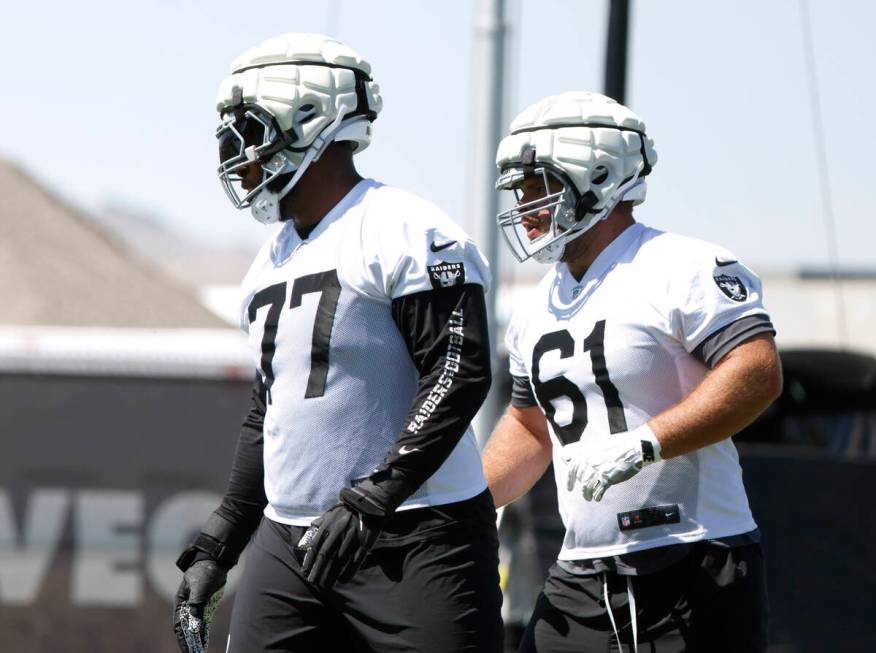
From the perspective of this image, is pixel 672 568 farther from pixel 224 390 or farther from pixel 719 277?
pixel 224 390

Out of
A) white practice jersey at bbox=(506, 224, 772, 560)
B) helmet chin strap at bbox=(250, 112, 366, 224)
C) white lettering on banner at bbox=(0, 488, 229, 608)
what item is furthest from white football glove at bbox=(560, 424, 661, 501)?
white lettering on banner at bbox=(0, 488, 229, 608)

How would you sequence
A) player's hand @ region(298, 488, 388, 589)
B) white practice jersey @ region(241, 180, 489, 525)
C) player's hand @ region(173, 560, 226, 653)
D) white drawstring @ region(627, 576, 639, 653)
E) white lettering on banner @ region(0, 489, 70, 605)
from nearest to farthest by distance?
player's hand @ region(298, 488, 388, 589)
white practice jersey @ region(241, 180, 489, 525)
white drawstring @ region(627, 576, 639, 653)
player's hand @ region(173, 560, 226, 653)
white lettering on banner @ region(0, 489, 70, 605)

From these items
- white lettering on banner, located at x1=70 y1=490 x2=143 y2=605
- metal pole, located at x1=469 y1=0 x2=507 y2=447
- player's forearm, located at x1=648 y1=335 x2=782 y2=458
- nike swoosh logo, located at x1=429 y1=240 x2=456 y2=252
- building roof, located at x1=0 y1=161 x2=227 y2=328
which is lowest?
white lettering on banner, located at x1=70 y1=490 x2=143 y2=605

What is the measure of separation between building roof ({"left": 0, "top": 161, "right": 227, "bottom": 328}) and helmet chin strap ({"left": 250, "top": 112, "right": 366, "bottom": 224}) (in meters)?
20.4

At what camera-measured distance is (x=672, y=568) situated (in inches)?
123

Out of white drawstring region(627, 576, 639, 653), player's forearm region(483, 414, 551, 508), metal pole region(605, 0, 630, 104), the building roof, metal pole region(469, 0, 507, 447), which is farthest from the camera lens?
the building roof

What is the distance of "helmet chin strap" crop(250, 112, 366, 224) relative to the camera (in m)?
3.21

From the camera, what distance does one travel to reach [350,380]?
10.0 feet

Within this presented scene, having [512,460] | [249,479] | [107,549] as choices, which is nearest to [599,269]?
[512,460]

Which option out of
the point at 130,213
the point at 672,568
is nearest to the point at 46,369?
the point at 672,568

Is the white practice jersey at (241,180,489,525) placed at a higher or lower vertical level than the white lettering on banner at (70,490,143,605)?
higher

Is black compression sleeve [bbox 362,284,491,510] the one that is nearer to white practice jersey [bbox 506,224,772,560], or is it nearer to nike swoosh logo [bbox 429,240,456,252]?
nike swoosh logo [bbox 429,240,456,252]

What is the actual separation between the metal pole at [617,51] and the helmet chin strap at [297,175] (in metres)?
3.73

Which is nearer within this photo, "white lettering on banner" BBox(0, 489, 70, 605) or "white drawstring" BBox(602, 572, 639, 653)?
"white drawstring" BBox(602, 572, 639, 653)
